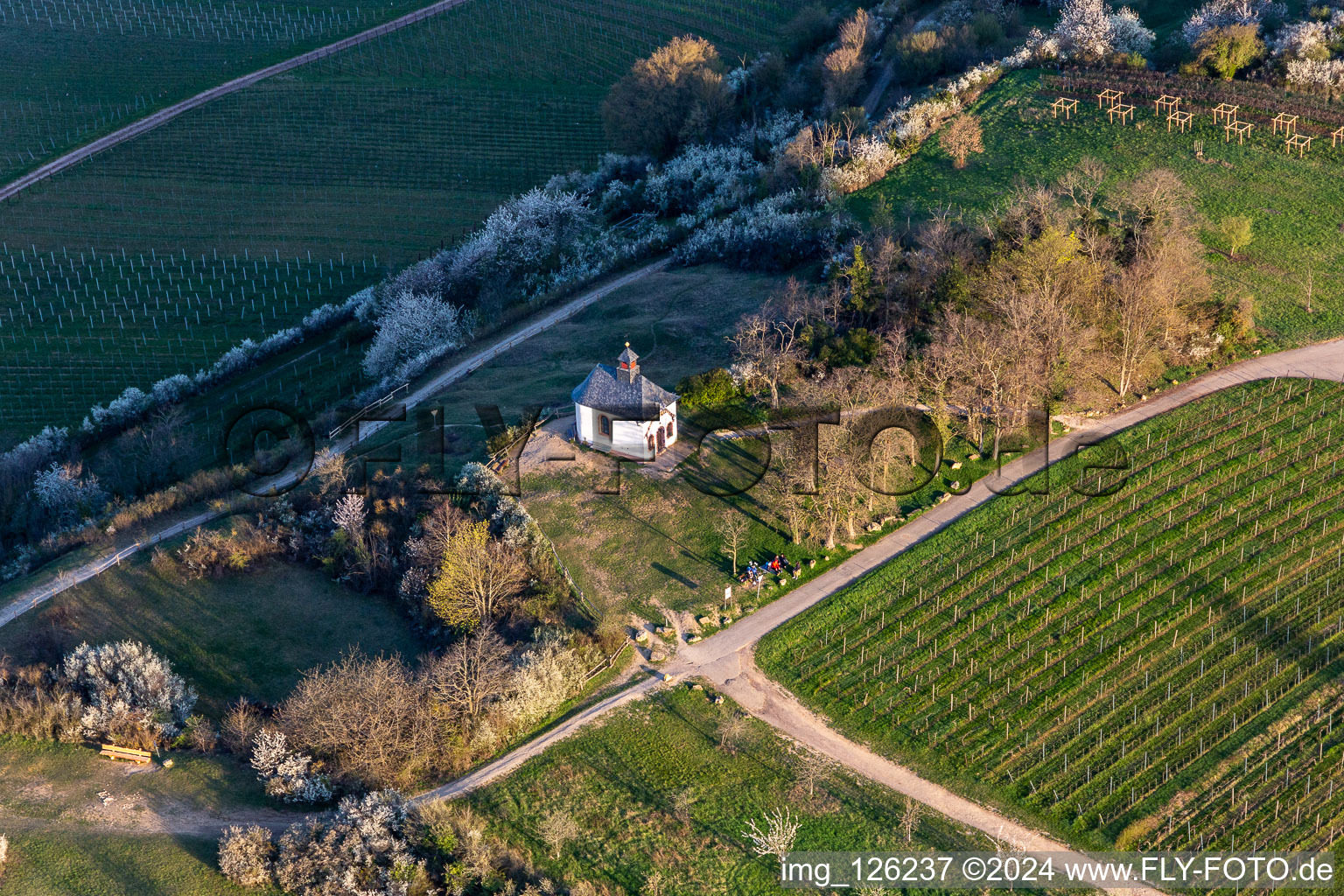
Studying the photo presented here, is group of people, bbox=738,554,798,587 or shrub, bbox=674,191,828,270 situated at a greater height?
shrub, bbox=674,191,828,270

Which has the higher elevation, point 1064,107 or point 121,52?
point 121,52

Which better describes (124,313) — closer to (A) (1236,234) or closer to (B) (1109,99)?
(B) (1109,99)

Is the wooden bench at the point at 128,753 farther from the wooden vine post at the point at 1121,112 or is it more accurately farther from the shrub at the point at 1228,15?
the shrub at the point at 1228,15

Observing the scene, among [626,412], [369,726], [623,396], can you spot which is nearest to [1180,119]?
[623,396]

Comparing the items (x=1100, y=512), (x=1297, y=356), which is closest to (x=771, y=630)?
(x=1100, y=512)

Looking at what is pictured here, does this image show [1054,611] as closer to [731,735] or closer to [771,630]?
[771,630]

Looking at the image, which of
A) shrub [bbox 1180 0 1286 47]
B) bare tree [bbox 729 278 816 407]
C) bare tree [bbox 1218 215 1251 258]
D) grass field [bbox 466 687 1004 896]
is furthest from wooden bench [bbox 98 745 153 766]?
shrub [bbox 1180 0 1286 47]

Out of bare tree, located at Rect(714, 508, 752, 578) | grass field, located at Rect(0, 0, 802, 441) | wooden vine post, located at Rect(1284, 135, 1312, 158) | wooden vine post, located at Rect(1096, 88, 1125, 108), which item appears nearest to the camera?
bare tree, located at Rect(714, 508, 752, 578)

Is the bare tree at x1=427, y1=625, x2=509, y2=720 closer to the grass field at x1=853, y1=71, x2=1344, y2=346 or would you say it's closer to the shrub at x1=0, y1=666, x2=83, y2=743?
the shrub at x1=0, y1=666, x2=83, y2=743
